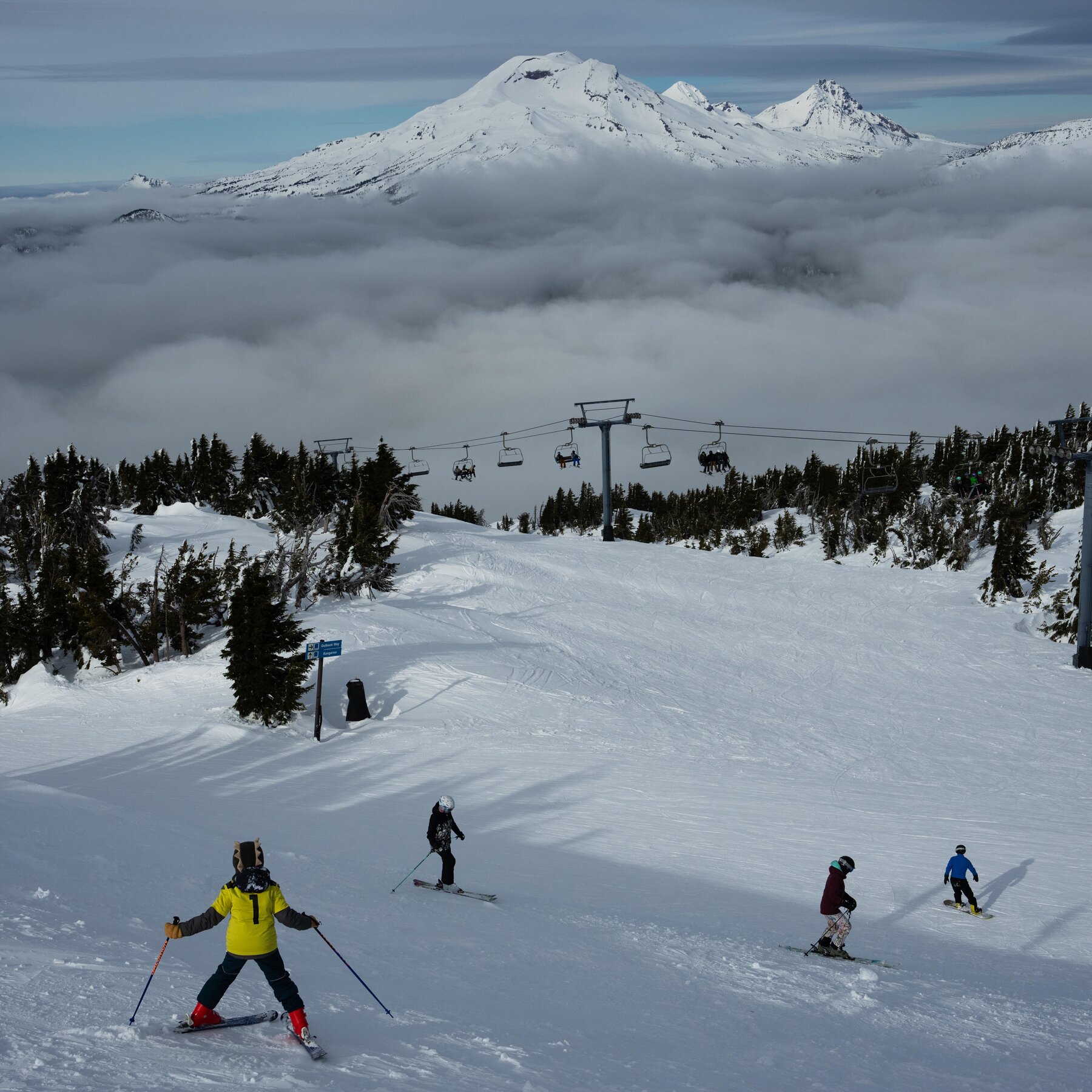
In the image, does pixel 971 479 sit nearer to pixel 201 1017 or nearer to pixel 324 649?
pixel 324 649

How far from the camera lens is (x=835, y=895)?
35.2 feet

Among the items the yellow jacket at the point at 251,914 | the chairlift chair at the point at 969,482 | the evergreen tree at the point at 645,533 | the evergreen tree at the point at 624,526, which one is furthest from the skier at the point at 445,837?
the evergreen tree at the point at 624,526

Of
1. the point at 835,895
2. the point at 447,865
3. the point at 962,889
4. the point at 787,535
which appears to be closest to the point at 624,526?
the point at 787,535

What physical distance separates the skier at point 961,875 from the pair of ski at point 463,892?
253 inches

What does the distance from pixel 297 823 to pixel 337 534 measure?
23118 millimetres

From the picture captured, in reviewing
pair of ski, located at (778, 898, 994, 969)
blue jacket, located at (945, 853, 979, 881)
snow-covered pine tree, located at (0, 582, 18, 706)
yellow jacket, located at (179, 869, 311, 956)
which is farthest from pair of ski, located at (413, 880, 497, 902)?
snow-covered pine tree, located at (0, 582, 18, 706)

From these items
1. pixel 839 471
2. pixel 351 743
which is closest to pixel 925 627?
pixel 351 743

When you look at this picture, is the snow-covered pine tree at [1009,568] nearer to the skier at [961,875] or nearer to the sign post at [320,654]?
the sign post at [320,654]

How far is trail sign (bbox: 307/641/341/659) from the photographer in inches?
957

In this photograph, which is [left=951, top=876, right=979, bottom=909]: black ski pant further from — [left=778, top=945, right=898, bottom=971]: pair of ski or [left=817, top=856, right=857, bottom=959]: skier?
[left=817, top=856, right=857, bottom=959]: skier

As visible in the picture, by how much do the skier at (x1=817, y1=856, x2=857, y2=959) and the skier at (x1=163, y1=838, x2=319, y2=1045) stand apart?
6.39 meters

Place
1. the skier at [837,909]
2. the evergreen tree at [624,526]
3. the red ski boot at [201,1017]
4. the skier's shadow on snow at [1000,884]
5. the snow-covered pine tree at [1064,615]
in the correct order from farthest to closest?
the evergreen tree at [624,526] → the snow-covered pine tree at [1064,615] → the skier's shadow on snow at [1000,884] → the skier at [837,909] → the red ski boot at [201,1017]

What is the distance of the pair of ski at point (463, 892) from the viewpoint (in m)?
12.5

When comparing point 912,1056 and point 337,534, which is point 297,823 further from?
point 337,534
